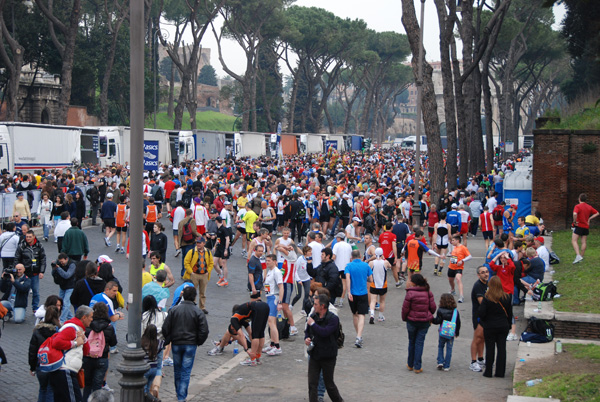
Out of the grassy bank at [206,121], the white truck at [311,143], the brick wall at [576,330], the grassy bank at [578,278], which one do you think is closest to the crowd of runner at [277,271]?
the grassy bank at [578,278]

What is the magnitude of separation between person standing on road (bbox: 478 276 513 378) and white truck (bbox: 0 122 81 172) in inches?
922

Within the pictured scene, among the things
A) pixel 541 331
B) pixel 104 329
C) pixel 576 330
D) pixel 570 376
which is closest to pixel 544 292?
pixel 576 330

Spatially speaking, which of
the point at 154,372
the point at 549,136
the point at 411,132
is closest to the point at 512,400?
the point at 154,372

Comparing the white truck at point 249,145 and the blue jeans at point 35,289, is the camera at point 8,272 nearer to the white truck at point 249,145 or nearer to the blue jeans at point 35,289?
the blue jeans at point 35,289

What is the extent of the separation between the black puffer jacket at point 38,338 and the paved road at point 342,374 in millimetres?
1123

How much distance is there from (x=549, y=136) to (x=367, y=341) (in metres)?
13.6

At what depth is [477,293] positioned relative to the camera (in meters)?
10.9

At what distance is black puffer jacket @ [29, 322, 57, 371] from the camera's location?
823 centimetres

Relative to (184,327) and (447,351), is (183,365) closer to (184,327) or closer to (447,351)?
(184,327)

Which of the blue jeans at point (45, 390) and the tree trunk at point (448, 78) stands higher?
the tree trunk at point (448, 78)

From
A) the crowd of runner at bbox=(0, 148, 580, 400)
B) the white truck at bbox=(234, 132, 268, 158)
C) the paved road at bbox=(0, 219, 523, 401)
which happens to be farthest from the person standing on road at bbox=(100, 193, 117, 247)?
the white truck at bbox=(234, 132, 268, 158)

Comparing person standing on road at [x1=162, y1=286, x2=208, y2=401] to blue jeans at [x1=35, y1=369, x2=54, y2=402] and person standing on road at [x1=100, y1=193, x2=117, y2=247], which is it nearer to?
blue jeans at [x1=35, y1=369, x2=54, y2=402]

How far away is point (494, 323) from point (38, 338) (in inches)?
228

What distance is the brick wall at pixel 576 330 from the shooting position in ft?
38.6
